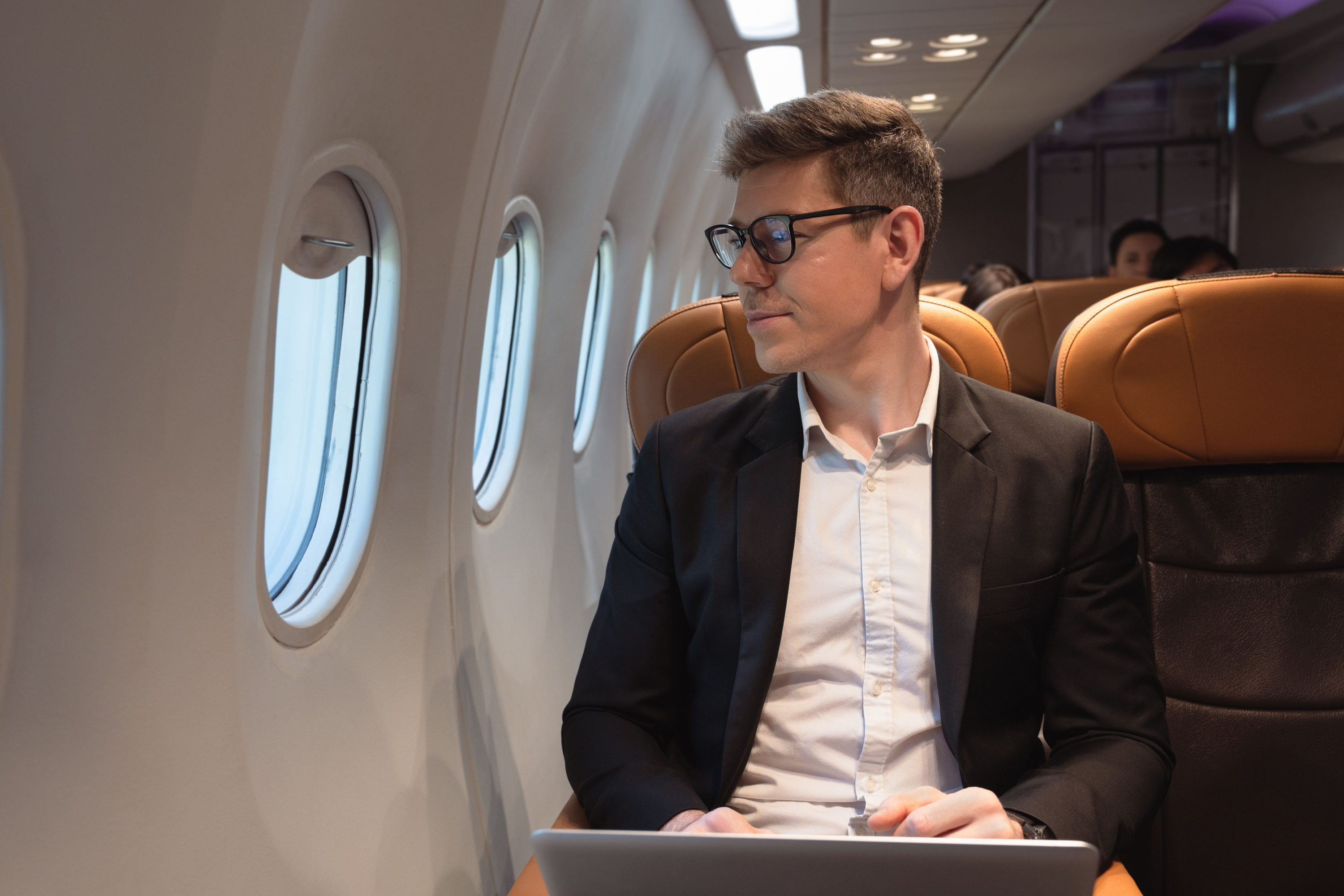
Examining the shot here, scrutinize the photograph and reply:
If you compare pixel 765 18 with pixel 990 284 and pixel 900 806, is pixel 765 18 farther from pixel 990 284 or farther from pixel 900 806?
pixel 900 806

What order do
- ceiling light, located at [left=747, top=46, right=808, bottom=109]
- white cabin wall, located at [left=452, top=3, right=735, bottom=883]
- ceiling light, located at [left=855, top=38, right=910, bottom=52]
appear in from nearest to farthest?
white cabin wall, located at [left=452, top=3, right=735, bottom=883], ceiling light, located at [left=747, top=46, right=808, bottom=109], ceiling light, located at [left=855, top=38, right=910, bottom=52]

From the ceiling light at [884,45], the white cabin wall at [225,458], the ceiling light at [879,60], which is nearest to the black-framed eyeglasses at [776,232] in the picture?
the white cabin wall at [225,458]

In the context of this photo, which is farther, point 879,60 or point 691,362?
point 879,60

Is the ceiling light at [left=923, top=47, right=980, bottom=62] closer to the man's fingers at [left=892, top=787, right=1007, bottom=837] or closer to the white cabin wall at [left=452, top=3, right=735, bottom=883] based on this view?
the white cabin wall at [left=452, top=3, right=735, bottom=883]

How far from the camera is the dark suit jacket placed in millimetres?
1638

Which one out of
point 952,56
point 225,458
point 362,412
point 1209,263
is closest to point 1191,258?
point 1209,263

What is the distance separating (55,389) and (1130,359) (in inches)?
66.3

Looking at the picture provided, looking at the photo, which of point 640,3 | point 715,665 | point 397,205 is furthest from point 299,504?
point 640,3

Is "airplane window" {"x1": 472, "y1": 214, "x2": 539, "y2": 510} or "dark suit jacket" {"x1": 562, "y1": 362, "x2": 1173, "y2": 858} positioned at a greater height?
"airplane window" {"x1": 472, "y1": 214, "x2": 539, "y2": 510}

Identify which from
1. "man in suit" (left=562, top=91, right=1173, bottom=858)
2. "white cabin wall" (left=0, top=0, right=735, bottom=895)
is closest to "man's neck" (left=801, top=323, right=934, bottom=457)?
"man in suit" (left=562, top=91, right=1173, bottom=858)

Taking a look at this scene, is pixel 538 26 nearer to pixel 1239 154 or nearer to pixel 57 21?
pixel 57 21

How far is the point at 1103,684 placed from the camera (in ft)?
5.46

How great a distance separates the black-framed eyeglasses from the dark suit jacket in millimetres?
244

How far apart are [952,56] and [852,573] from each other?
5.63 m
